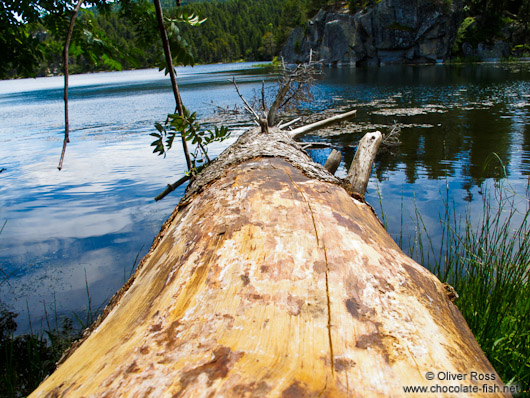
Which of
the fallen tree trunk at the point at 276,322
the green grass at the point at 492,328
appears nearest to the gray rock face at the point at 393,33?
the green grass at the point at 492,328

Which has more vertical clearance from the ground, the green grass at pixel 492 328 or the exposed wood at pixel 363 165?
the exposed wood at pixel 363 165

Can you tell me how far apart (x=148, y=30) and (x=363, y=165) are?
2480 mm

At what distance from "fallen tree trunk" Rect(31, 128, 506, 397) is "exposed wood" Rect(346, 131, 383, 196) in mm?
2048

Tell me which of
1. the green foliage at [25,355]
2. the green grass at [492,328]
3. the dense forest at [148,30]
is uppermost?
the dense forest at [148,30]

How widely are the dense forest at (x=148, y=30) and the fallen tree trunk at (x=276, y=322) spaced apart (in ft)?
3.98

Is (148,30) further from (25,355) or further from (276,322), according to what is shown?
(25,355)

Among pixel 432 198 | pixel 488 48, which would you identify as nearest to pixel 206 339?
pixel 432 198

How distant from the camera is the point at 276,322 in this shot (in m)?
0.99

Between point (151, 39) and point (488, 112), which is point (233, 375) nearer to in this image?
point (151, 39)

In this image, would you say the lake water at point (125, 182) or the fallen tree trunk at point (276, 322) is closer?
the fallen tree trunk at point (276, 322)

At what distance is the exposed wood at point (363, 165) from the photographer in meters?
3.70

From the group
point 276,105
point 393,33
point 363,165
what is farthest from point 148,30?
point 393,33

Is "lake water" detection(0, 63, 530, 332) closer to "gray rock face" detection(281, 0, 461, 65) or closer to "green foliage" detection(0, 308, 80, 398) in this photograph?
"green foliage" detection(0, 308, 80, 398)

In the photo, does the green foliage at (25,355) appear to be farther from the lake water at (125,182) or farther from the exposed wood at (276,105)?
the exposed wood at (276,105)
